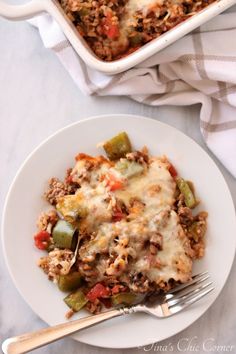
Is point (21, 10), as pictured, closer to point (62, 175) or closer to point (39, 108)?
point (39, 108)

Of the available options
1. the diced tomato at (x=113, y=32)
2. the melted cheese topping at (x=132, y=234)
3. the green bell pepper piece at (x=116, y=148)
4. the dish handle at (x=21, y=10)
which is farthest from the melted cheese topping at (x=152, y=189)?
the dish handle at (x=21, y=10)

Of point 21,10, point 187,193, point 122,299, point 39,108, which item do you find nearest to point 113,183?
point 187,193

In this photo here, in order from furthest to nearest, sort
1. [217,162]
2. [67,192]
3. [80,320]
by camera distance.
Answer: [217,162], [67,192], [80,320]

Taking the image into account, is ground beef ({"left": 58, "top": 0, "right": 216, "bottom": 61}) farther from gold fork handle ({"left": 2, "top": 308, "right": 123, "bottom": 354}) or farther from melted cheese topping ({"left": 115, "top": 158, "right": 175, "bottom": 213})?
gold fork handle ({"left": 2, "top": 308, "right": 123, "bottom": 354})

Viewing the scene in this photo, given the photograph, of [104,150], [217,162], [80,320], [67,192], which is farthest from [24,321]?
[217,162]

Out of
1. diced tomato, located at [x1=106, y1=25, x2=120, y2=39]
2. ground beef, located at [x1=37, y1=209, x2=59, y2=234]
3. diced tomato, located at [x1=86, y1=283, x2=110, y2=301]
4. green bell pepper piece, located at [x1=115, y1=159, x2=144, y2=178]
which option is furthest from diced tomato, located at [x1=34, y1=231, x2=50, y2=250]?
diced tomato, located at [x1=106, y1=25, x2=120, y2=39]

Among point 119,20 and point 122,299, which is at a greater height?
point 119,20

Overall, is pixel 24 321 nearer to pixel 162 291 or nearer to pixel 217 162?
pixel 162 291
